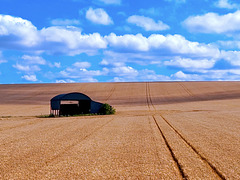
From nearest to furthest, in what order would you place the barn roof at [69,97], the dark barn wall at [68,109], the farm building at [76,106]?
the barn roof at [69,97]
the farm building at [76,106]
the dark barn wall at [68,109]

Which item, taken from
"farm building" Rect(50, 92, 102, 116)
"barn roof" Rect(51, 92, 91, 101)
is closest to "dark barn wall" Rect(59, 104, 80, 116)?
"farm building" Rect(50, 92, 102, 116)

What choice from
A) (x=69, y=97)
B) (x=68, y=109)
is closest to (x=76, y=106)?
(x=68, y=109)

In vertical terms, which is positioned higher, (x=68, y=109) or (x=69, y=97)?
(x=69, y=97)

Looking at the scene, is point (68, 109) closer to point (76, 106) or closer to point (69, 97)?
point (76, 106)

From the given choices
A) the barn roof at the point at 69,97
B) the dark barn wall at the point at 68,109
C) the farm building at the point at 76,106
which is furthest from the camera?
the dark barn wall at the point at 68,109

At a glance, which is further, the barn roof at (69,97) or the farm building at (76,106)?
the farm building at (76,106)

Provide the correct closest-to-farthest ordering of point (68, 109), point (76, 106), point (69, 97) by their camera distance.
Answer: point (69, 97) → point (68, 109) → point (76, 106)

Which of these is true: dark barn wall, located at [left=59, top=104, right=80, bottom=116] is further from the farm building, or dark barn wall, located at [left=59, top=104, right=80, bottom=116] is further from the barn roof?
the barn roof

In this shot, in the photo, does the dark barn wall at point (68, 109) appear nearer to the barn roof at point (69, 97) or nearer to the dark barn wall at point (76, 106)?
the dark barn wall at point (76, 106)

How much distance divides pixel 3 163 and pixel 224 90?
65.0m

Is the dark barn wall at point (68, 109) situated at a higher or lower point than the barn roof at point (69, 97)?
lower

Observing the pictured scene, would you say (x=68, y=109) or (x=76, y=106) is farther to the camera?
(x=76, y=106)

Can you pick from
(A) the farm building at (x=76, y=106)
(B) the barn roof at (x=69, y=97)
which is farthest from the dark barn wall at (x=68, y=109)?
(B) the barn roof at (x=69, y=97)

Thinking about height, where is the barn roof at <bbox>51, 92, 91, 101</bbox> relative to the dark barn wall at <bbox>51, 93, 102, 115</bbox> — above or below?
above
